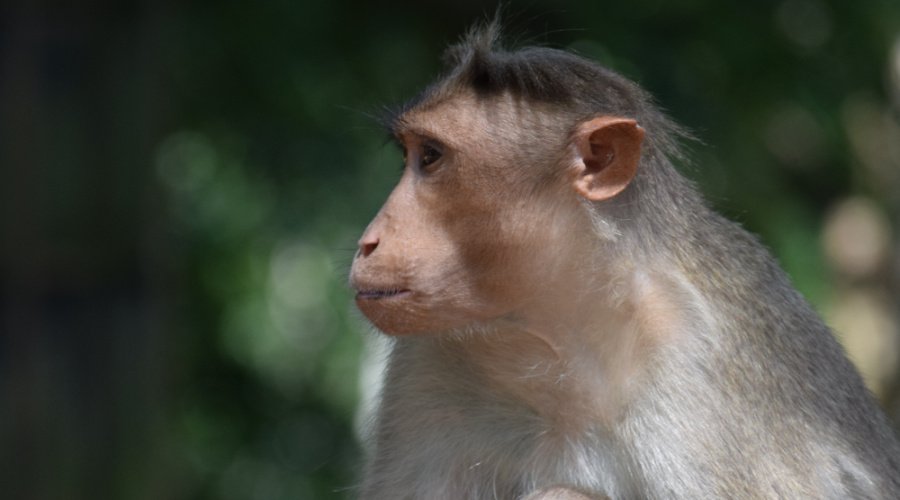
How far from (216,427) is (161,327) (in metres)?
3.07

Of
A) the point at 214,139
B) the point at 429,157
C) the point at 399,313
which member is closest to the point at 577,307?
the point at 399,313

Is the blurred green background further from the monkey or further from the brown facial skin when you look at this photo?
the brown facial skin

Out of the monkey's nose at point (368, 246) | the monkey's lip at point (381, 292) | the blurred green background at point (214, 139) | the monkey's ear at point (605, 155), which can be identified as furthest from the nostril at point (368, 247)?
the blurred green background at point (214, 139)

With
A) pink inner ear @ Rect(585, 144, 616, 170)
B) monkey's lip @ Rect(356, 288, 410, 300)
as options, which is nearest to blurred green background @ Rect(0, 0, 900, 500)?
pink inner ear @ Rect(585, 144, 616, 170)

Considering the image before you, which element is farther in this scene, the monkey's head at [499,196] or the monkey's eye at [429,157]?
the monkey's eye at [429,157]

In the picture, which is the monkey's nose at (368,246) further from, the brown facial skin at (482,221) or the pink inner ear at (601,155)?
Result: the pink inner ear at (601,155)

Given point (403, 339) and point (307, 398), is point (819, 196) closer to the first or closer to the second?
point (307, 398)

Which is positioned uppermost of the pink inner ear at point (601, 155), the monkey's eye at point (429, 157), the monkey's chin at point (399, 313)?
the monkey's eye at point (429, 157)

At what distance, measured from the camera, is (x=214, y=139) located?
8258 millimetres

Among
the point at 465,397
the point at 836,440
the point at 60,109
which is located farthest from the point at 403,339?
the point at 60,109

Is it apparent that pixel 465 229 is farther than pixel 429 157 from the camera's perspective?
No

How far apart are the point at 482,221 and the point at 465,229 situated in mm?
70

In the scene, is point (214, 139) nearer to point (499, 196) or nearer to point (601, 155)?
point (499, 196)

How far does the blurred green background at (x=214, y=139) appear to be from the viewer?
7168 mm
